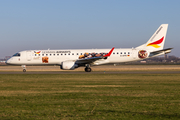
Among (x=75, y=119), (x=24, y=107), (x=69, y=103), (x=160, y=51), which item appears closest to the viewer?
(x=75, y=119)

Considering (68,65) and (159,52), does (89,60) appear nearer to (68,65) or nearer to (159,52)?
(68,65)

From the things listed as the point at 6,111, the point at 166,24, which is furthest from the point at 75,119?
the point at 166,24

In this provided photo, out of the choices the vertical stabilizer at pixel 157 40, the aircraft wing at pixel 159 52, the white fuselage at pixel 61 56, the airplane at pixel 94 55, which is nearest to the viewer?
the aircraft wing at pixel 159 52

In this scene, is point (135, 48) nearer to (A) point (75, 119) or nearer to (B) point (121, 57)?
(B) point (121, 57)

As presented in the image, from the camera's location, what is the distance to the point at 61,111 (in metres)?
8.77

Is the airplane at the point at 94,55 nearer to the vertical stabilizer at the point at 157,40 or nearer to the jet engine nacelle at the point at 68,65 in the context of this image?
the vertical stabilizer at the point at 157,40

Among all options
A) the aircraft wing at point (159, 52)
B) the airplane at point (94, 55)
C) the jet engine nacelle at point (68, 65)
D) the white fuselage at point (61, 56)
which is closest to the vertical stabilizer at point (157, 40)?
the airplane at point (94, 55)

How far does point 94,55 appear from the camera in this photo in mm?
40344

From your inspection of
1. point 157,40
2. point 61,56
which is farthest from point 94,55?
point 157,40

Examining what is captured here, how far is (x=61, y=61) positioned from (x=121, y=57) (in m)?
9.73

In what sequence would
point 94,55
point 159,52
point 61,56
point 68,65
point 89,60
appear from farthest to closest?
point 61,56 < point 94,55 < point 159,52 < point 89,60 < point 68,65

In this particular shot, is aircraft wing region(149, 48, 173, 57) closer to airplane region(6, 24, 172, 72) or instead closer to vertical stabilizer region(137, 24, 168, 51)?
airplane region(6, 24, 172, 72)

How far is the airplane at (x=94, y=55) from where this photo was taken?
1574 inches

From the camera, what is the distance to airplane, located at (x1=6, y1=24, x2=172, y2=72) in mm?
39969
